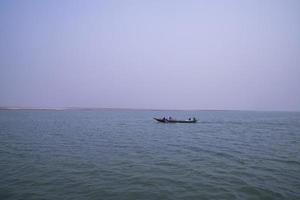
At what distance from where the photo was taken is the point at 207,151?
28609mm

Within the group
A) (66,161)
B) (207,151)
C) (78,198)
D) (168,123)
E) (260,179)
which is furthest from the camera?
(168,123)

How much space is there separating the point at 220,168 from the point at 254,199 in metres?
6.58

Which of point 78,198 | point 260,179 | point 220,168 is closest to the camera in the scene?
point 78,198

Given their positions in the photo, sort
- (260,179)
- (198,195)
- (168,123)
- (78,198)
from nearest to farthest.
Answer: (78,198) → (198,195) → (260,179) → (168,123)

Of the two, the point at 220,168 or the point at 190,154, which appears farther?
the point at 190,154

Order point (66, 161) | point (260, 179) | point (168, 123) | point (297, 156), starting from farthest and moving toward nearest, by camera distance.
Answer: point (168, 123) → point (297, 156) → point (66, 161) → point (260, 179)

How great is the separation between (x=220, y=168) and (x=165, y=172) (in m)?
4.33

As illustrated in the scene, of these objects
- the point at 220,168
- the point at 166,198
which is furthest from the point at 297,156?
the point at 166,198

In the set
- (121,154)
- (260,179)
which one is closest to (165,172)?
(260,179)

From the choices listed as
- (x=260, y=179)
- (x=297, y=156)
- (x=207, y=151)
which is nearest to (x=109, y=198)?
(x=260, y=179)

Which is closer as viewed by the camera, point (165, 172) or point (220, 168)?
point (165, 172)

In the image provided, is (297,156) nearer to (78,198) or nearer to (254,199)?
(254,199)

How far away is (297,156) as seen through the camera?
1019 inches

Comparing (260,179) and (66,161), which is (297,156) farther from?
(66,161)
